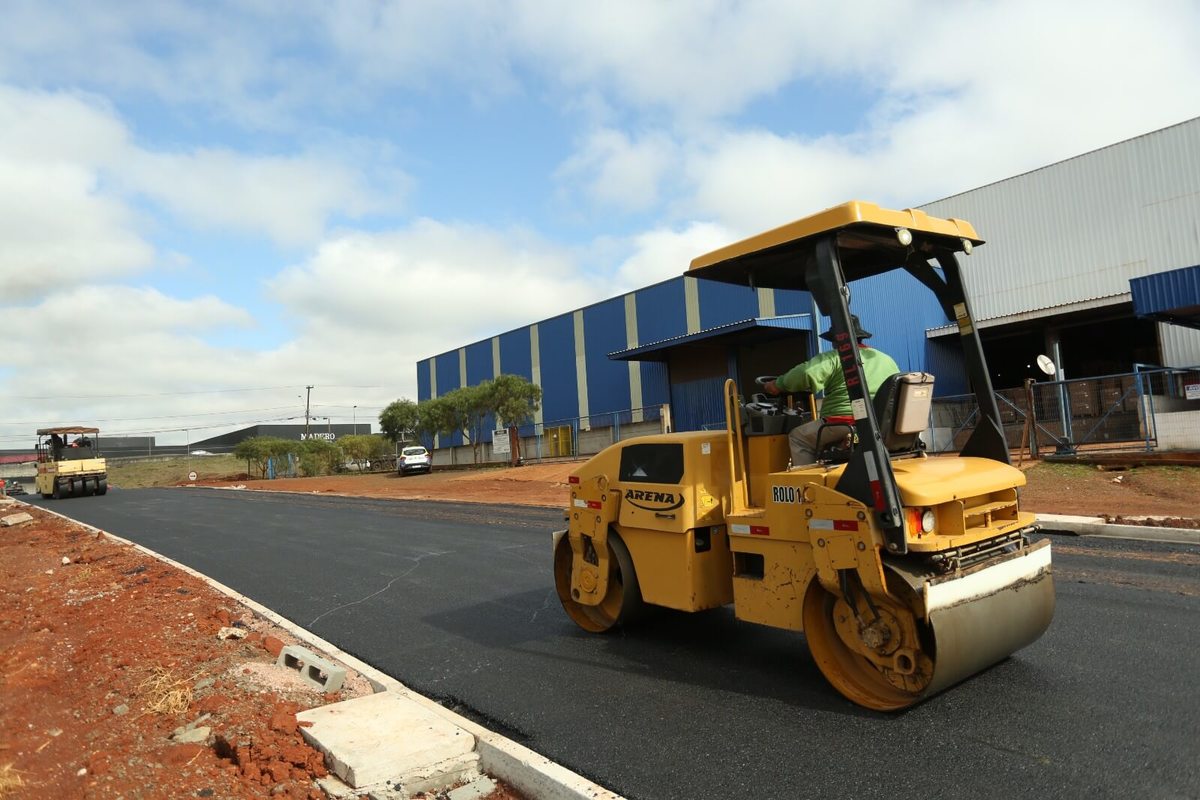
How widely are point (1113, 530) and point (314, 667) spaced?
939 cm

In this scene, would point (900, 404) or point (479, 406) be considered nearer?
point (900, 404)

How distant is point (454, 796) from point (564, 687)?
143cm

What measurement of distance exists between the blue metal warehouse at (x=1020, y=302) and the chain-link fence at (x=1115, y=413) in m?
2.19

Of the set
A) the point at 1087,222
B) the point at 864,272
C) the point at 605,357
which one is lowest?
the point at 864,272

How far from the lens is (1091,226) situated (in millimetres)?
25125

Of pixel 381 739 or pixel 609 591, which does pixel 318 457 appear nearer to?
pixel 609 591

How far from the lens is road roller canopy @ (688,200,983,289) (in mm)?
4211

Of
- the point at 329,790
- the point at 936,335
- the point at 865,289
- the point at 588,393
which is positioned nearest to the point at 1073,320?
the point at 936,335

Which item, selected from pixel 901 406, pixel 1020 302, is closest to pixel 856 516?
pixel 901 406

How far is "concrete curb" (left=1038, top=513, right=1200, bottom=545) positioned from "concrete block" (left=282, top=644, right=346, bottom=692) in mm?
9011

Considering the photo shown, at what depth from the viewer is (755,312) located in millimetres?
32312

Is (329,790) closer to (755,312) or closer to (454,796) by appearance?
(454,796)

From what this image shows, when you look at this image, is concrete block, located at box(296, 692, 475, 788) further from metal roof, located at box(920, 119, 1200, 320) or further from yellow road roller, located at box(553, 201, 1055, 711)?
metal roof, located at box(920, 119, 1200, 320)

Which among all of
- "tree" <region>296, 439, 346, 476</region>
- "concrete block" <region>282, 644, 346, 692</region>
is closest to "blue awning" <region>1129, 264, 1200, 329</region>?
"concrete block" <region>282, 644, 346, 692</region>
